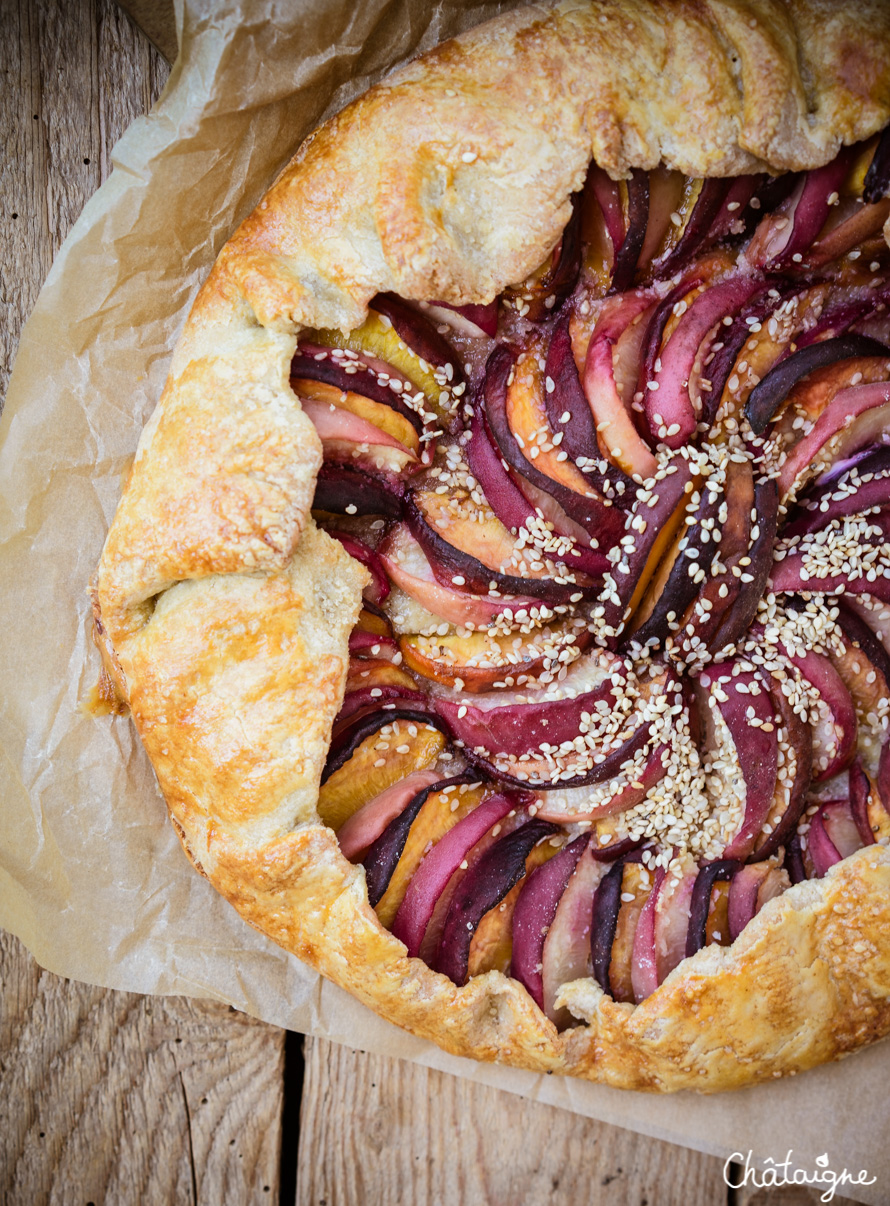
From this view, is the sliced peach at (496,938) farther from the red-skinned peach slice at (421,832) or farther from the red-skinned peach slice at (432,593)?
the red-skinned peach slice at (432,593)

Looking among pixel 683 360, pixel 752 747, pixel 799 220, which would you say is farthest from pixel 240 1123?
pixel 799 220

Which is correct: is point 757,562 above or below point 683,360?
below

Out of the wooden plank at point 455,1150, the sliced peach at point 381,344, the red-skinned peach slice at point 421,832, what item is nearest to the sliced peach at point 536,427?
the sliced peach at point 381,344

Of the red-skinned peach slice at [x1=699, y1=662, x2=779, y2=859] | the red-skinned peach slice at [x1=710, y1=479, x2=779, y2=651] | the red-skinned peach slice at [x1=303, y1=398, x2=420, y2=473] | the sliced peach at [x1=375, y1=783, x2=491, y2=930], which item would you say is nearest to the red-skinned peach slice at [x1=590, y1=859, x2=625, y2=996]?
the red-skinned peach slice at [x1=699, y1=662, x2=779, y2=859]

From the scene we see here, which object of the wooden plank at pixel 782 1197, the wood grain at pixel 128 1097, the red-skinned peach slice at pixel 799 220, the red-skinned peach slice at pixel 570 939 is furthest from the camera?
the wood grain at pixel 128 1097

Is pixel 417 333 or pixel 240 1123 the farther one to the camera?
pixel 240 1123

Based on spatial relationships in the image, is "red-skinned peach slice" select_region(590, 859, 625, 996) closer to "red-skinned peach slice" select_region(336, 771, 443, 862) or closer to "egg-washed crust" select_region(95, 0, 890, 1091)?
"egg-washed crust" select_region(95, 0, 890, 1091)

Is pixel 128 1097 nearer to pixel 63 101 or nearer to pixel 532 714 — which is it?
pixel 532 714
